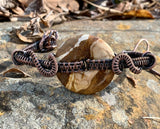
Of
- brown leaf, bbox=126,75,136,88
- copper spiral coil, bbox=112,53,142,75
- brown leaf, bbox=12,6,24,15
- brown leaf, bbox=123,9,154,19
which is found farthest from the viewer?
brown leaf, bbox=123,9,154,19


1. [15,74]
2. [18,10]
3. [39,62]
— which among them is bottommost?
[15,74]

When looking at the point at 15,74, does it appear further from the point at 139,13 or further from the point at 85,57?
the point at 139,13

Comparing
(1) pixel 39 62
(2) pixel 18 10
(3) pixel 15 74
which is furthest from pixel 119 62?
(2) pixel 18 10

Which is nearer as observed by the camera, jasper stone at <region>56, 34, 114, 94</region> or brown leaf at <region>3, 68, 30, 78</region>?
jasper stone at <region>56, 34, 114, 94</region>

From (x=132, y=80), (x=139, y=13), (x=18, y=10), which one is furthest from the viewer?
(x=139, y=13)

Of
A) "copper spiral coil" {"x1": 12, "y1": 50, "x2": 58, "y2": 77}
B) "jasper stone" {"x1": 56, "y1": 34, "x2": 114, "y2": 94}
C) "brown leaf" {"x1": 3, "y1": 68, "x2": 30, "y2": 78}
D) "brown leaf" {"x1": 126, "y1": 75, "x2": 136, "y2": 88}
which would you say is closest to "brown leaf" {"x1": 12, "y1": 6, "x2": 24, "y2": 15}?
"brown leaf" {"x1": 3, "y1": 68, "x2": 30, "y2": 78}

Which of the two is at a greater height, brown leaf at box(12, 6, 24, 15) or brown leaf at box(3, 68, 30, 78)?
brown leaf at box(12, 6, 24, 15)

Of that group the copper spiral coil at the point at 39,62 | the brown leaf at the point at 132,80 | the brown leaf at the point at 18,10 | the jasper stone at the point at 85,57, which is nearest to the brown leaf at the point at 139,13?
the brown leaf at the point at 132,80

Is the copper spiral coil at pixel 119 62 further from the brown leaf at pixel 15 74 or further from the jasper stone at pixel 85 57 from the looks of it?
the brown leaf at pixel 15 74

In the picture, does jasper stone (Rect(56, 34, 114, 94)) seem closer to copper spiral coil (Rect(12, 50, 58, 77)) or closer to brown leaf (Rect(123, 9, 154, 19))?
copper spiral coil (Rect(12, 50, 58, 77))
